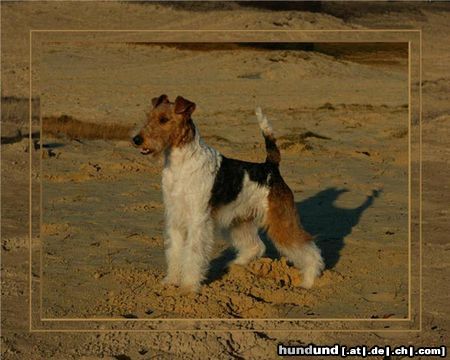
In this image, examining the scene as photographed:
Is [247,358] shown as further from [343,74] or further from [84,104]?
[343,74]

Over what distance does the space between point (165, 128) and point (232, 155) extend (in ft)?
24.8

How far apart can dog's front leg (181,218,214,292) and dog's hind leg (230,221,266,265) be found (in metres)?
0.75

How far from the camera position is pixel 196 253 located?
25.3 ft

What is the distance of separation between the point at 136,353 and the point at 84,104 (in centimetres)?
1160

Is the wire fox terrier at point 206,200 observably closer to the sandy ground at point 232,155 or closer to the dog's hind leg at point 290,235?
the dog's hind leg at point 290,235

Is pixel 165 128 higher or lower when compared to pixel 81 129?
higher

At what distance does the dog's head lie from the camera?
7.19 metres

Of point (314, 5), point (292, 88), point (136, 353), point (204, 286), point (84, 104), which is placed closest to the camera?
point (136, 353)

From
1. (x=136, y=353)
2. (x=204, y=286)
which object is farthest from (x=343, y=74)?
(x=136, y=353)

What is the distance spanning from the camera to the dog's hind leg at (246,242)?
8.47m

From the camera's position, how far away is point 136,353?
6906mm

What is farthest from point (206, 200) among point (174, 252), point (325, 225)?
point (325, 225)

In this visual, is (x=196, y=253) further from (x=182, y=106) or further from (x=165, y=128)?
(x=182, y=106)

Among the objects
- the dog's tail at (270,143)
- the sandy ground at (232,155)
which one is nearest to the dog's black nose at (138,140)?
the sandy ground at (232,155)
